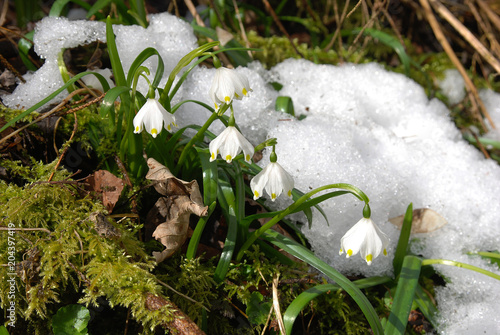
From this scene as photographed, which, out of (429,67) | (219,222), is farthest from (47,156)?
(429,67)

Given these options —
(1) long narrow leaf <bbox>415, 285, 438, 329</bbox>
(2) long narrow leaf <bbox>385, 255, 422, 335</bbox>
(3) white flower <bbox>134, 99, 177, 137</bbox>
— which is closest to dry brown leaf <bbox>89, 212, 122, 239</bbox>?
(3) white flower <bbox>134, 99, 177, 137</bbox>

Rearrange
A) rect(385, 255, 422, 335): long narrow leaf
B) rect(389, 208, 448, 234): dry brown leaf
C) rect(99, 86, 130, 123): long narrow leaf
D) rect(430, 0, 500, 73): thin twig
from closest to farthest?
rect(99, 86, 130, 123): long narrow leaf → rect(385, 255, 422, 335): long narrow leaf → rect(389, 208, 448, 234): dry brown leaf → rect(430, 0, 500, 73): thin twig

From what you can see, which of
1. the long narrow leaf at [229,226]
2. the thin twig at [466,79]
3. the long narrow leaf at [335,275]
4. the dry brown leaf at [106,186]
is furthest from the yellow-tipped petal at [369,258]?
the thin twig at [466,79]

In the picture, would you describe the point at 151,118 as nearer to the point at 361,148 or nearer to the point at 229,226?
the point at 229,226

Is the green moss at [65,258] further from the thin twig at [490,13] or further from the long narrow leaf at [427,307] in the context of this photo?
the thin twig at [490,13]

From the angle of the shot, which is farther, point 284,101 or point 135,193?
point 284,101

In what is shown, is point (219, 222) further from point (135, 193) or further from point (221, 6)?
point (221, 6)

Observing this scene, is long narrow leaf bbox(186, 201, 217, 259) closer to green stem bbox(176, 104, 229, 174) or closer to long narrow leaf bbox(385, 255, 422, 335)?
green stem bbox(176, 104, 229, 174)
